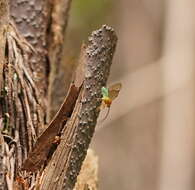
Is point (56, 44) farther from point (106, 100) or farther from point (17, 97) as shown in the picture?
point (106, 100)

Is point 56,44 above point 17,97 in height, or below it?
above

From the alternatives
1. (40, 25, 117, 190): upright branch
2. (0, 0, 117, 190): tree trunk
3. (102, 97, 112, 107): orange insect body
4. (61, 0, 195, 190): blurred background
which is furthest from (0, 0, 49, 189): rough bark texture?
(61, 0, 195, 190): blurred background

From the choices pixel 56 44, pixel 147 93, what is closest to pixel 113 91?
pixel 56 44

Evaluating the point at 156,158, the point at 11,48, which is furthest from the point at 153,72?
the point at 11,48

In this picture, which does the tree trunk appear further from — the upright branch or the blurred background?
the blurred background

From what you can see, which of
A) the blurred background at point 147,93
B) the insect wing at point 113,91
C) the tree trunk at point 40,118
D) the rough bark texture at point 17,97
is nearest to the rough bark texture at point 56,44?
the rough bark texture at point 17,97

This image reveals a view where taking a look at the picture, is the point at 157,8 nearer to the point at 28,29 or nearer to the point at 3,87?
the point at 28,29

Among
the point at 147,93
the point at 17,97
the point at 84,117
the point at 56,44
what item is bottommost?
the point at 84,117
